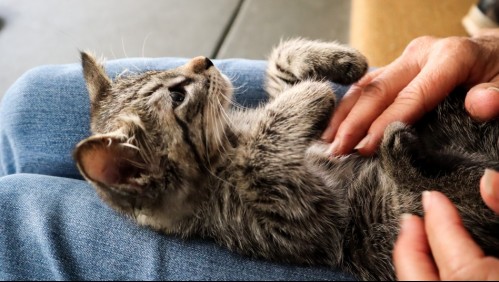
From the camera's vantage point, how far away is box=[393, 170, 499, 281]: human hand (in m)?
0.82

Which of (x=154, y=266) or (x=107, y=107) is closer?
(x=154, y=266)

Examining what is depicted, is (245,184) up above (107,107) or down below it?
below

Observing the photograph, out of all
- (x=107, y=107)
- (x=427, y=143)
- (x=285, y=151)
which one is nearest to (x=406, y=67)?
(x=427, y=143)

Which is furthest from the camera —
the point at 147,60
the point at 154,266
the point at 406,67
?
the point at 147,60

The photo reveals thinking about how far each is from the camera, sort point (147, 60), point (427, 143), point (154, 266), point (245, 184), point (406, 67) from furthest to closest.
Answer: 1. point (147, 60)
2. point (406, 67)
3. point (427, 143)
4. point (245, 184)
5. point (154, 266)

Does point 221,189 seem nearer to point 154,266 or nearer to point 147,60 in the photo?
point 154,266

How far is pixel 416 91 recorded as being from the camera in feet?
4.41

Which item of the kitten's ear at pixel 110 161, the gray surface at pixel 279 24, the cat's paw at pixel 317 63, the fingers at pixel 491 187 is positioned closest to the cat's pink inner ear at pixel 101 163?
the kitten's ear at pixel 110 161

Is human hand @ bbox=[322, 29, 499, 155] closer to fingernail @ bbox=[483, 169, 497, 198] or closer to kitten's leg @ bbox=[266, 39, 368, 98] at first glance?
kitten's leg @ bbox=[266, 39, 368, 98]

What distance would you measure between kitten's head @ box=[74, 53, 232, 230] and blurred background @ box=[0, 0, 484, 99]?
5.12 ft

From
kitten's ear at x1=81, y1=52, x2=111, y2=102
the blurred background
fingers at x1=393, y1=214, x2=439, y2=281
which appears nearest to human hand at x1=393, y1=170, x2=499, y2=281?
fingers at x1=393, y1=214, x2=439, y2=281

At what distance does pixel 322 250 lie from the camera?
1167mm

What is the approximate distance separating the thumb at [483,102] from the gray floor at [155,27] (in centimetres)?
185

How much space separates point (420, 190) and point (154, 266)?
76 centimetres
